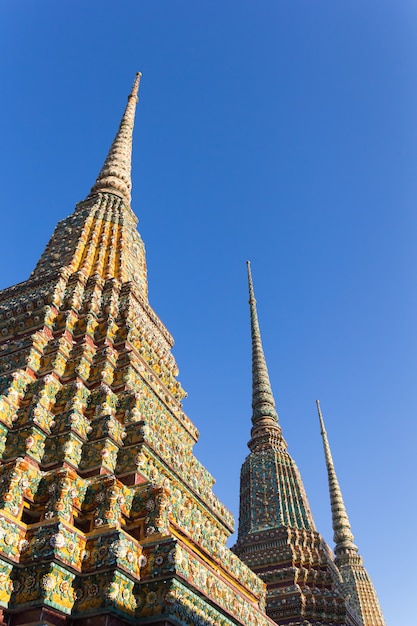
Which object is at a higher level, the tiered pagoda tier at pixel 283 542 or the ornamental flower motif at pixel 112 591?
the tiered pagoda tier at pixel 283 542

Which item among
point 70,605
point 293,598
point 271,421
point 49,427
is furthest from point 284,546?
point 70,605

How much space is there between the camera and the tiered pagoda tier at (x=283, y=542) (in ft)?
60.6

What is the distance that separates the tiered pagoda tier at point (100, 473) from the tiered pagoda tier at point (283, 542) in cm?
1038

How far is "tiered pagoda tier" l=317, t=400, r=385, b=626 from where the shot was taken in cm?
3216

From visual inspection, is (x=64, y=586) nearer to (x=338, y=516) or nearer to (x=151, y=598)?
(x=151, y=598)

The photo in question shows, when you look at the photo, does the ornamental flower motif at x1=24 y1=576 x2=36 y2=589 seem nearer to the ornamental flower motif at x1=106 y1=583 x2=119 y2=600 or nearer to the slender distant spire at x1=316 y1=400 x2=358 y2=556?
the ornamental flower motif at x1=106 y1=583 x2=119 y2=600

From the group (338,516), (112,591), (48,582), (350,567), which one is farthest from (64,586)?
(338,516)

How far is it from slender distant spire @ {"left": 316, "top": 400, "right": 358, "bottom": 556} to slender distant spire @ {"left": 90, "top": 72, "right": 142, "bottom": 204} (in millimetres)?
29395

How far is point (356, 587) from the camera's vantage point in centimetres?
3312

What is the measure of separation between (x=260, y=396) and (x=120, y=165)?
49.4 ft

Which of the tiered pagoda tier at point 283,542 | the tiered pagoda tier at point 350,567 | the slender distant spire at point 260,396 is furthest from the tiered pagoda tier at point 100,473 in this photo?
the tiered pagoda tier at point 350,567

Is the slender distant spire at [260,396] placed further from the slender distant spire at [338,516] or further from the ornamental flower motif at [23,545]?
the ornamental flower motif at [23,545]

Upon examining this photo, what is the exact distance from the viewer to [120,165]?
18.9 m

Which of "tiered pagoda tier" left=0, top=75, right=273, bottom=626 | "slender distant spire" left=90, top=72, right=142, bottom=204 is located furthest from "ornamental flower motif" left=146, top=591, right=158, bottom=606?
"slender distant spire" left=90, top=72, right=142, bottom=204
